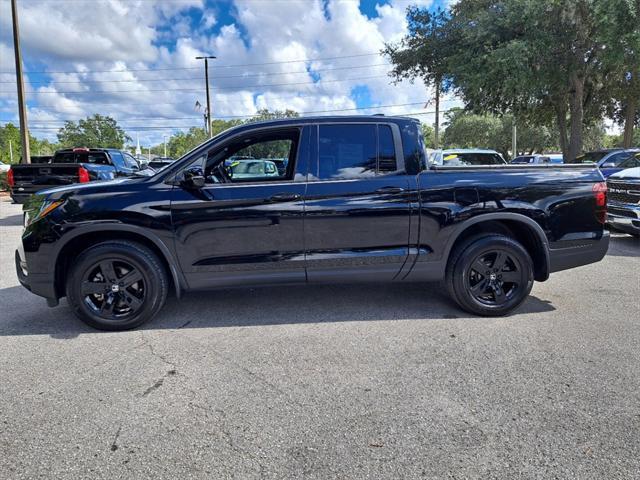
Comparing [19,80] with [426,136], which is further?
[19,80]

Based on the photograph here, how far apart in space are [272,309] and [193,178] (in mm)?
1564

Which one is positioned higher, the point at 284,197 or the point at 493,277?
the point at 284,197

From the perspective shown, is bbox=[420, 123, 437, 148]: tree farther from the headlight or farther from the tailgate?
the tailgate

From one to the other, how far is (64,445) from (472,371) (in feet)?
8.68

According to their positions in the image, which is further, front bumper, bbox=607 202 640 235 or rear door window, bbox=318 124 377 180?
front bumper, bbox=607 202 640 235

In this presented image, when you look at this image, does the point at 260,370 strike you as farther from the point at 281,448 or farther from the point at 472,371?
the point at 472,371

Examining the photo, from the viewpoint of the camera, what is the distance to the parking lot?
2330 millimetres

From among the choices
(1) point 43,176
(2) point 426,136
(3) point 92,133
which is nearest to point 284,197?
(2) point 426,136

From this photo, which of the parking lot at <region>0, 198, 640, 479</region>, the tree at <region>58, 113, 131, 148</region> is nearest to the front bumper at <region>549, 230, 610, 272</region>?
the parking lot at <region>0, 198, 640, 479</region>

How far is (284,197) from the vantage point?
4.00m

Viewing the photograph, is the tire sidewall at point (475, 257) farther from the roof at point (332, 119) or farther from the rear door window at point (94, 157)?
the rear door window at point (94, 157)

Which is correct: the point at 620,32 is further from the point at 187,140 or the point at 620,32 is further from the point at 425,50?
the point at 187,140

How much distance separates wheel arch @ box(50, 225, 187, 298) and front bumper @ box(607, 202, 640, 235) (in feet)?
A: 23.1

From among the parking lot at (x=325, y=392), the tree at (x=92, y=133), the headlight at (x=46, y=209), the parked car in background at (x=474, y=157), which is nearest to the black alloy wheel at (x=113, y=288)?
the parking lot at (x=325, y=392)
